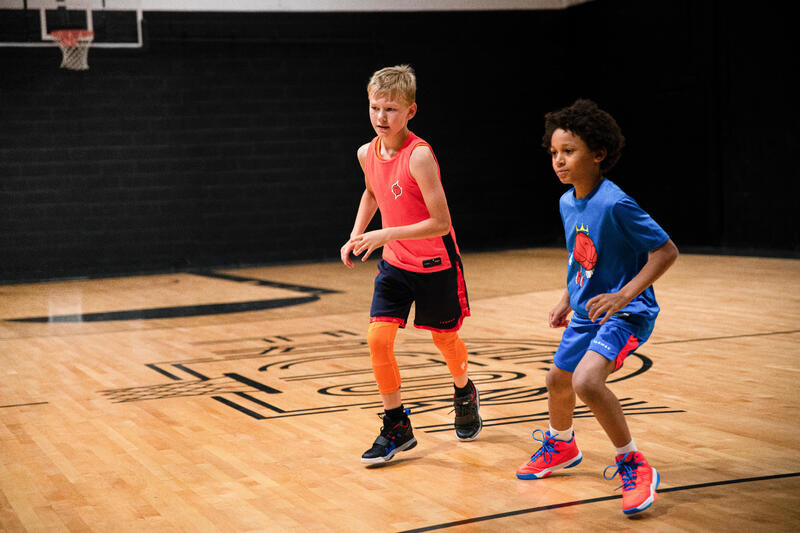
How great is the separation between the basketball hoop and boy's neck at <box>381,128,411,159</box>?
8.17 meters

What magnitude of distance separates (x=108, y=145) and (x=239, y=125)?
170 centimetres

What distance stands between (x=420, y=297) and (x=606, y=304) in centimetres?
97

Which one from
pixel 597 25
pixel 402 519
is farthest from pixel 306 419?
pixel 597 25

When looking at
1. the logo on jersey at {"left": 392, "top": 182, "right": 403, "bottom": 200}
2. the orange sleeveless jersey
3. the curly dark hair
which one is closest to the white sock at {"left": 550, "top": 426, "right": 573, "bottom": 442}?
the orange sleeveless jersey

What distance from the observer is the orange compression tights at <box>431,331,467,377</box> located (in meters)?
3.75

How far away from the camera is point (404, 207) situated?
3576 mm

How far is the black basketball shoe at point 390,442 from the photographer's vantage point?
347 cm

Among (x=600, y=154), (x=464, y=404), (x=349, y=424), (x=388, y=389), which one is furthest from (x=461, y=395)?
(x=600, y=154)

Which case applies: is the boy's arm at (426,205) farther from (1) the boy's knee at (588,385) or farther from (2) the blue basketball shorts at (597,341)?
(1) the boy's knee at (588,385)

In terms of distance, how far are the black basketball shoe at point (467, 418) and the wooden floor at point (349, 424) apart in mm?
49

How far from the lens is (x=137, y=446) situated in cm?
384

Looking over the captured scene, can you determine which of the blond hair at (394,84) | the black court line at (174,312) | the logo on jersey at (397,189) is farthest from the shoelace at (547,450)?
the black court line at (174,312)

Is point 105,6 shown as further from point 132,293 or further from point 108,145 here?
point 132,293

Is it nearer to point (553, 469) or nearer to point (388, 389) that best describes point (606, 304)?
point (553, 469)
